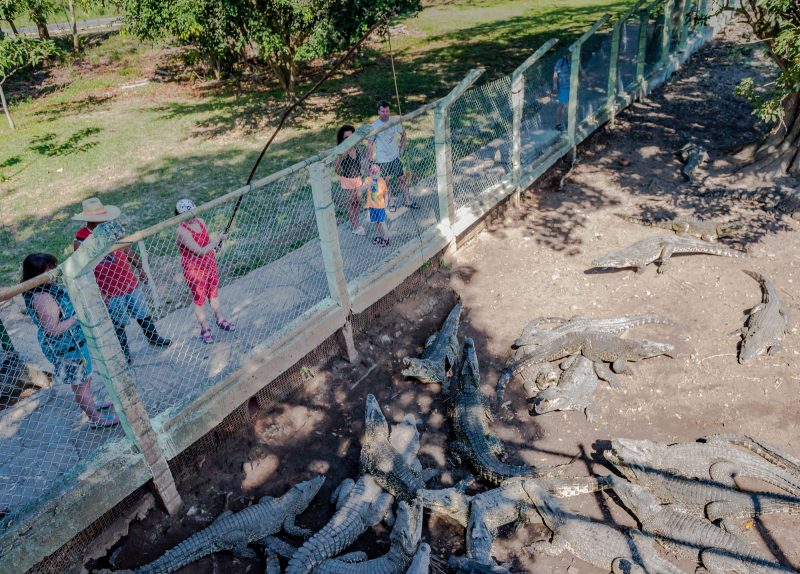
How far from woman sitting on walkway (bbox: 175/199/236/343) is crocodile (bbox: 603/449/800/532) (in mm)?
3623

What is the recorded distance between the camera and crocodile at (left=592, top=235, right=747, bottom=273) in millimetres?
7125

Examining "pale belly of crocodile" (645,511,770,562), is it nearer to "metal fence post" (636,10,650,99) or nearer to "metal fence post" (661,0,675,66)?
"metal fence post" (636,10,650,99)

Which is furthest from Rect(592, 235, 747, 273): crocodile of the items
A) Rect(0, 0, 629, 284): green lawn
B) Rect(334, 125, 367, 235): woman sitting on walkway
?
Rect(0, 0, 629, 284): green lawn

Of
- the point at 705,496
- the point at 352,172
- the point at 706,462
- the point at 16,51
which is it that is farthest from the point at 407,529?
the point at 16,51

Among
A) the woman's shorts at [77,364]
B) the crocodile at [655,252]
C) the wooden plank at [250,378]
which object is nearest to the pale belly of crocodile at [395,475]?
the wooden plank at [250,378]

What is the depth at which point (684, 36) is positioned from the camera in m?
13.5

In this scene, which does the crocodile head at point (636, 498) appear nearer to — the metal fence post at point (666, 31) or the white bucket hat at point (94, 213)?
the white bucket hat at point (94, 213)

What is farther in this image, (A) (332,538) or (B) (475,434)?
(B) (475,434)

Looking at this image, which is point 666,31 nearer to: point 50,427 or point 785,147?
point 785,147

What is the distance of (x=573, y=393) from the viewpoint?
5.55 meters

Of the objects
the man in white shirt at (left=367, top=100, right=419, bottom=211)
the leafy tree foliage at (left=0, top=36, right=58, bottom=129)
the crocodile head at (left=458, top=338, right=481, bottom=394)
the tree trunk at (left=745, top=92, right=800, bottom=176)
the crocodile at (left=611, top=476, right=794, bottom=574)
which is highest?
the leafy tree foliage at (left=0, top=36, right=58, bottom=129)

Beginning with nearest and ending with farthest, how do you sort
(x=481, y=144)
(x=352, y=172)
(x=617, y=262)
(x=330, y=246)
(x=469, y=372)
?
(x=330, y=246) → (x=469, y=372) → (x=352, y=172) → (x=617, y=262) → (x=481, y=144)

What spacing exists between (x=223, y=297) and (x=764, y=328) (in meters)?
5.45

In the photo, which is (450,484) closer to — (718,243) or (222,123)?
(718,243)
